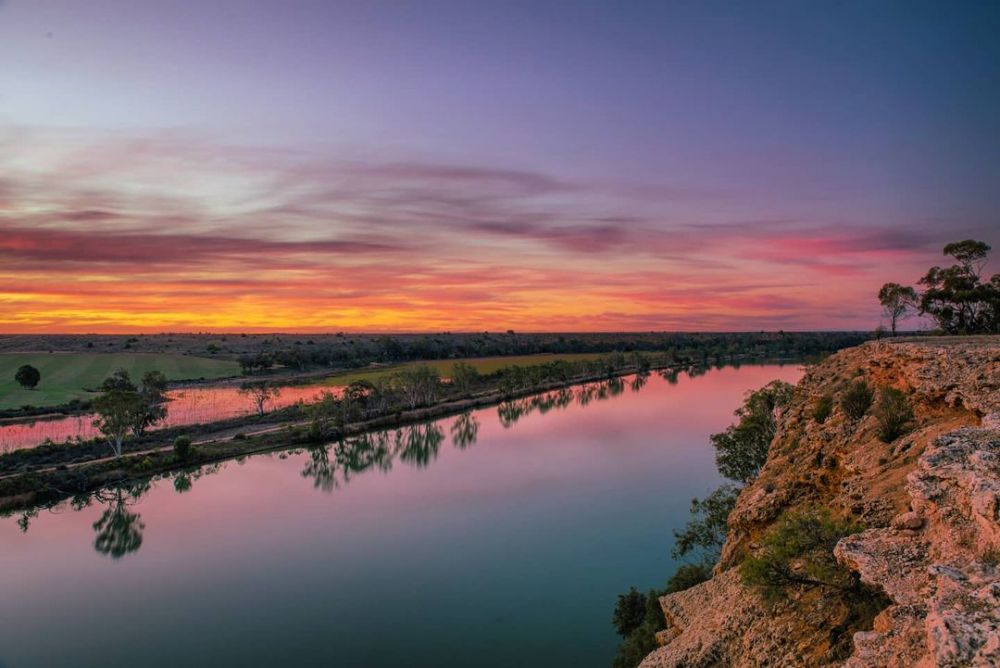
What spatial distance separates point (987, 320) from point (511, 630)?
26.4m

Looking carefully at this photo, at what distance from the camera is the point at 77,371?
79.9m

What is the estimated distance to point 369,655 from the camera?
1730 cm

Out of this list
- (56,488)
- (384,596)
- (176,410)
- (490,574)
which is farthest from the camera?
(176,410)

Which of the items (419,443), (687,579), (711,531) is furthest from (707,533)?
(419,443)

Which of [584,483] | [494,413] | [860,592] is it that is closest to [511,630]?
[860,592]

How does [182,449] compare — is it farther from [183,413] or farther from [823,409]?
[823,409]

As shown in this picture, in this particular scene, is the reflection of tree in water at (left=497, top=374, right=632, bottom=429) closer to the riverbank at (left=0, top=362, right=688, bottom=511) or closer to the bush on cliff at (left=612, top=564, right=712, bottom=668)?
the riverbank at (left=0, top=362, right=688, bottom=511)

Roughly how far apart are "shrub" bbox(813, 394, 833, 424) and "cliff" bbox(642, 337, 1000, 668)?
0.67 ft

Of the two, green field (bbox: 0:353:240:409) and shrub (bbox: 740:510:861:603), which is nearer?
shrub (bbox: 740:510:861:603)

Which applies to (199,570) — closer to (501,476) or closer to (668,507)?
(501,476)

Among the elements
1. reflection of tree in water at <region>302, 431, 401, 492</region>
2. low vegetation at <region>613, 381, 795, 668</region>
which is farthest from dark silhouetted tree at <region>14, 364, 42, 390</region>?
low vegetation at <region>613, 381, 795, 668</region>

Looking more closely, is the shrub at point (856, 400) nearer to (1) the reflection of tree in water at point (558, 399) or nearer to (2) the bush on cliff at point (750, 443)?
(2) the bush on cliff at point (750, 443)

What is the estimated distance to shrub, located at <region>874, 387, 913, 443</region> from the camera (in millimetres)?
10688

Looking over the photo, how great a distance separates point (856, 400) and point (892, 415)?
2182 millimetres
